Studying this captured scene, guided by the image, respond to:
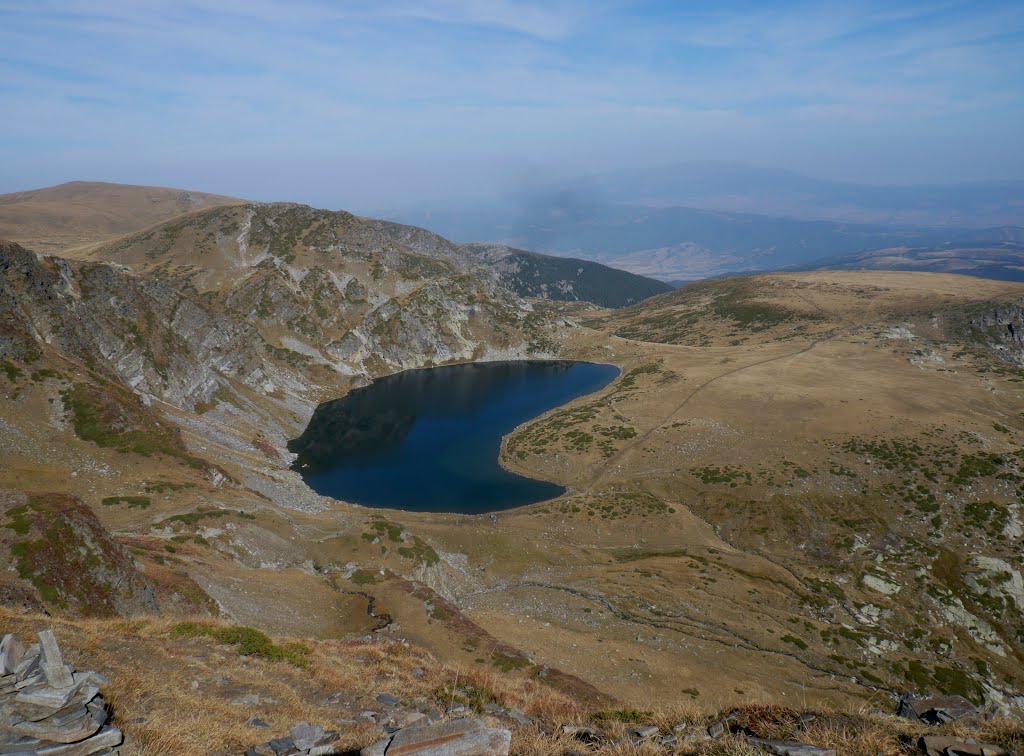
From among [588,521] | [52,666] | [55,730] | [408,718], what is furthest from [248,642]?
[588,521]

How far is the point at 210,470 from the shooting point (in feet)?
218

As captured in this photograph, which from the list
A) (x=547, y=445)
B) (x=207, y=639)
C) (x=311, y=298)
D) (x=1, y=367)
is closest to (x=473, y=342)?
(x=311, y=298)

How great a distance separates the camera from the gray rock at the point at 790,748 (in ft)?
33.9

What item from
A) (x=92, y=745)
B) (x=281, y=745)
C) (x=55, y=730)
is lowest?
(x=281, y=745)

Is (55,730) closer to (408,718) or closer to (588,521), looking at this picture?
(408,718)

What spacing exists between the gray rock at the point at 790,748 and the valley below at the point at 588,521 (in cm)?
707

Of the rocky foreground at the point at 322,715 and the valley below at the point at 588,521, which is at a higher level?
the rocky foreground at the point at 322,715

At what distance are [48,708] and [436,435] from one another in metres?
109

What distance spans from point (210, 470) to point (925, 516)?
326 ft

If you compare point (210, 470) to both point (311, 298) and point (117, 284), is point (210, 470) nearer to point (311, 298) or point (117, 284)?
point (117, 284)

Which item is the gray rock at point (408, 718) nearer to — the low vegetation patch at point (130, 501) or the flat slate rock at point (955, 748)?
the flat slate rock at point (955, 748)

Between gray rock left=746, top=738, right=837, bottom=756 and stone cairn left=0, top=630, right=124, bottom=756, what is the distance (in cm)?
1385

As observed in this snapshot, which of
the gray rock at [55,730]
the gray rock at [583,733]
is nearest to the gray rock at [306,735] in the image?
the gray rock at [55,730]

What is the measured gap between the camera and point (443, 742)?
34.4 feet
